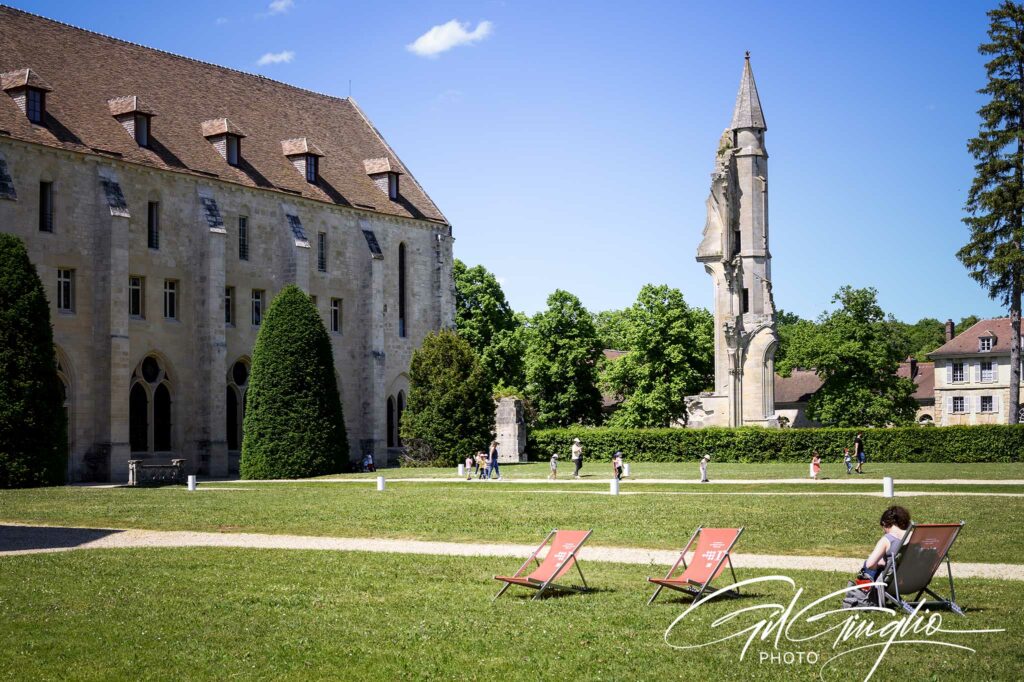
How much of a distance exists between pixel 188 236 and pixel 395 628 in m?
39.9

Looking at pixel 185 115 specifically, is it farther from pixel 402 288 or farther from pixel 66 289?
pixel 402 288

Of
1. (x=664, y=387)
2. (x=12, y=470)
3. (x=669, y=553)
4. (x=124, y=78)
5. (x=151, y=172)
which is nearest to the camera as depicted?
(x=669, y=553)

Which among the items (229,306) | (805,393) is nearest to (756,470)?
(229,306)

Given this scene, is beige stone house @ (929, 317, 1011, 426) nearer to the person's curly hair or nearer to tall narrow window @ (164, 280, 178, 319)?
tall narrow window @ (164, 280, 178, 319)

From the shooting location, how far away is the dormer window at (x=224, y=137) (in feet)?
173

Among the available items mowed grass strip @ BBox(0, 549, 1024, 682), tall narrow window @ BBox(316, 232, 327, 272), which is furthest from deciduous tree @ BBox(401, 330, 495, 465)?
mowed grass strip @ BBox(0, 549, 1024, 682)

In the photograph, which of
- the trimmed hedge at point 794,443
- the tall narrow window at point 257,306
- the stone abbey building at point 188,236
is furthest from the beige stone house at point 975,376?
the tall narrow window at point 257,306

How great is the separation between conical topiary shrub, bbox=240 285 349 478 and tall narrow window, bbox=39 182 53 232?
902 centimetres

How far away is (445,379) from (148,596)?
1431 inches

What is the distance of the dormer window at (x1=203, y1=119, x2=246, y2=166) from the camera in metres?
52.8

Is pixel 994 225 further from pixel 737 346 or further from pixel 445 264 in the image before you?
pixel 445 264

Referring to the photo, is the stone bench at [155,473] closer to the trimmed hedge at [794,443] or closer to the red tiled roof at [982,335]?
the trimmed hedge at [794,443]

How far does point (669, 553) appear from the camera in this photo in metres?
18.7

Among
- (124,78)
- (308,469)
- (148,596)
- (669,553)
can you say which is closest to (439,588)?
(148,596)
